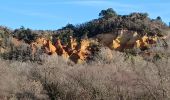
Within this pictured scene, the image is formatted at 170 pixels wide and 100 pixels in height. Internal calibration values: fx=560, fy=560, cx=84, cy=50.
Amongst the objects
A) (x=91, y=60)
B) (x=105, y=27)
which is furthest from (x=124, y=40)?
(x=91, y=60)

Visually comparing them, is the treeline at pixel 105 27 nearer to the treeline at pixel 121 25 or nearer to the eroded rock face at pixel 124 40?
the treeline at pixel 121 25

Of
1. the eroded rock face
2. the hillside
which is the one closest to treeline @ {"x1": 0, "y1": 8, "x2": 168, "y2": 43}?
the hillside

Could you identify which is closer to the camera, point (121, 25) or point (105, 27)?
point (121, 25)

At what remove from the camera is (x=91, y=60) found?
62.2m

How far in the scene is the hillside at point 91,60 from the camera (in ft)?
158

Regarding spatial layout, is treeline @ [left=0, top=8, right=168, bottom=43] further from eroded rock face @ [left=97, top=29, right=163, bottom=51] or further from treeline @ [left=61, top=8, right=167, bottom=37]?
eroded rock face @ [left=97, top=29, right=163, bottom=51]

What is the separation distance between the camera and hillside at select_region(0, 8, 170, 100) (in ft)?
158

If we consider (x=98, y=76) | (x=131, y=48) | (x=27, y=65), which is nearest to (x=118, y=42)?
(x=131, y=48)

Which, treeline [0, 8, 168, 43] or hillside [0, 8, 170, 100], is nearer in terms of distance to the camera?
hillside [0, 8, 170, 100]

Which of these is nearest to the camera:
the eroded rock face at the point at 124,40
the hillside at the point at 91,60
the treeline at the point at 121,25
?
the hillside at the point at 91,60

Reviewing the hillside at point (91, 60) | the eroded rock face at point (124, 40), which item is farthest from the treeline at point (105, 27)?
the eroded rock face at point (124, 40)

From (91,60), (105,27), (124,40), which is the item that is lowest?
(91,60)

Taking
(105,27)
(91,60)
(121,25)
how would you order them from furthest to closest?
1. (105,27)
2. (121,25)
3. (91,60)

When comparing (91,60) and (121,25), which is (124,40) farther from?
(91,60)
